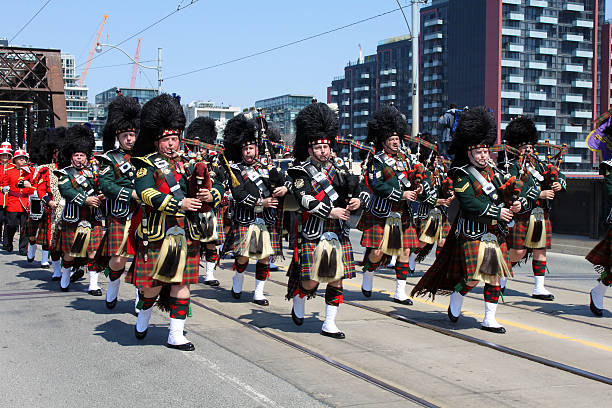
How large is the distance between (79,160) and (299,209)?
4.10 meters

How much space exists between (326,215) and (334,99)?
131 m

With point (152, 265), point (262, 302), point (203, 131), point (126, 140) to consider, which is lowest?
point (262, 302)

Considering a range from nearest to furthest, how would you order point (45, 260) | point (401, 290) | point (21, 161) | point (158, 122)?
point (158, 122) → point (401, 290) → point (45, 260) → point (21, 161)

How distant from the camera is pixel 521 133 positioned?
10.3 metres

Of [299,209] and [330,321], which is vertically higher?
[299,209]

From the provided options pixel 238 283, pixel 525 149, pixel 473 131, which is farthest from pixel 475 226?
pixel 238 283

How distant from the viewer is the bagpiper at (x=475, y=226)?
7781mm

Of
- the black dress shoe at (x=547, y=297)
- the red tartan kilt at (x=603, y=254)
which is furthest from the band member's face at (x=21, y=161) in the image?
the red tartan kilt at (x=603, y=254)

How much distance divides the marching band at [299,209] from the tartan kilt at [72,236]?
16 mm

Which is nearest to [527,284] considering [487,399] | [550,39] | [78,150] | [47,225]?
[487,399]

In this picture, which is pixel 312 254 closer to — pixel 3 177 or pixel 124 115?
pixel 124 115

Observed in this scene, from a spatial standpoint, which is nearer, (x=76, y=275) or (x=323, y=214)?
(x=323, y=214)

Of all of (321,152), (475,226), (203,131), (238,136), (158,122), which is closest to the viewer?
(158,122)

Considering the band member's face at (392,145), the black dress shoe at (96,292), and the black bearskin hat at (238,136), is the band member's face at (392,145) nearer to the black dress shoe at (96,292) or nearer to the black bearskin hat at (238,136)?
the black bearskin hat at (238,136)
